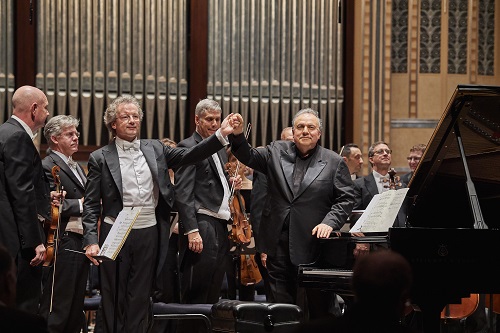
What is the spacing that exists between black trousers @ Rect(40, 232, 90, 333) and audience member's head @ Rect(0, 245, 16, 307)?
3076 millimetres

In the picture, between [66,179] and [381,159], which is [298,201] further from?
[381,159]

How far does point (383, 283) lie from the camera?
2535mm

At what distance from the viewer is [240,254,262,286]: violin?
6461 mm

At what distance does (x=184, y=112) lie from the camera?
9336 mm

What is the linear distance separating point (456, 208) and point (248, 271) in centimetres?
189

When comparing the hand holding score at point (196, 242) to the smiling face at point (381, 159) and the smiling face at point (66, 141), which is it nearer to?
the smiling face at point (66, 141)

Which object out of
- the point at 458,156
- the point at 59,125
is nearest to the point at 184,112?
the point at 59,125

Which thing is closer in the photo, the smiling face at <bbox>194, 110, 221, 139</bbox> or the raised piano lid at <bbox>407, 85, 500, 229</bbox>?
the raised piano lid at <bbox>407, 85, 500, 229</bbox>

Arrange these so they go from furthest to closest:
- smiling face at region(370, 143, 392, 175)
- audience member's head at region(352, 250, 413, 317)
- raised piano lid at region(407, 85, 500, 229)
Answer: smiling face at region(370, 143, 392, 175) < raised piano lid at region(407, 85, 500, 229) < audience member's head at region(352, 250, 413, 317)

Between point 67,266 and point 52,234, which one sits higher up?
point 52,234

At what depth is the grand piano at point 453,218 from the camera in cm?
444

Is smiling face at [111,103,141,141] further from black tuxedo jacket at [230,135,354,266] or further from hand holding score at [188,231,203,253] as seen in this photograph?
hand holding score at [188,231,203,253]

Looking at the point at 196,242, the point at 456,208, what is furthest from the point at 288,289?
the point at 456,208

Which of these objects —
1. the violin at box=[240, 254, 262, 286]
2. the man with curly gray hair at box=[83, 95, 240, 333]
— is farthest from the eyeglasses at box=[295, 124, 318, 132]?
the violin at box=[240, 254, 262, 286]
